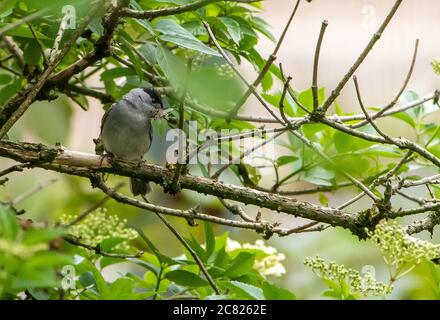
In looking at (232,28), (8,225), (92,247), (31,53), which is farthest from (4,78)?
(8,225)

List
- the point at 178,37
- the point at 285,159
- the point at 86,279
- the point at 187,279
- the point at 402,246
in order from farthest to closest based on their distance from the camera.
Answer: the point at 285,159
the point at 86,279
the point at 187,279
the point at 178,37
the point at 402,246

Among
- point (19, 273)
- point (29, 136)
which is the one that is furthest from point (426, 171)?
point (19, 273)

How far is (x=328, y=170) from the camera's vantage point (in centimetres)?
224

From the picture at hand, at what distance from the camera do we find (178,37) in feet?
5.51

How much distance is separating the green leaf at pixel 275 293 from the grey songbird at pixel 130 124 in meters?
1.40

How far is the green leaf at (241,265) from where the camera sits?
190 cm

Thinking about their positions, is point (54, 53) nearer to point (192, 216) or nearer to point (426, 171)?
point (192, 216)

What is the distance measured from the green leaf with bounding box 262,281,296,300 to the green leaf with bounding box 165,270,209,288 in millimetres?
463

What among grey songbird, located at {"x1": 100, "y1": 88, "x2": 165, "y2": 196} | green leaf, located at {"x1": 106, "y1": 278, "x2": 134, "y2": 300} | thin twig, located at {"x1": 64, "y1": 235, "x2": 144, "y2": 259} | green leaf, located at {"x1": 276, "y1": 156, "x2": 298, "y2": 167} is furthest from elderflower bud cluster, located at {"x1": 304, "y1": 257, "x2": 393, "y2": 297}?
grey songbird, located at {"x1": 100, "y1": 88, "x2": 165, "y2": 196}

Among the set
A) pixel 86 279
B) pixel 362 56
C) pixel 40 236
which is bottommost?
pixel 40 236

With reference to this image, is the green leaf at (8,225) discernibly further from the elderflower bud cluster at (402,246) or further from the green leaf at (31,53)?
the green leaf at (31,53)

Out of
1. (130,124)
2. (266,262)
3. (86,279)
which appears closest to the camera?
(86,279)

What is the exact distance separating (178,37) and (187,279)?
0.61 metres

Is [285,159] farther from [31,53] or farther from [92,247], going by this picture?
[31,53]
